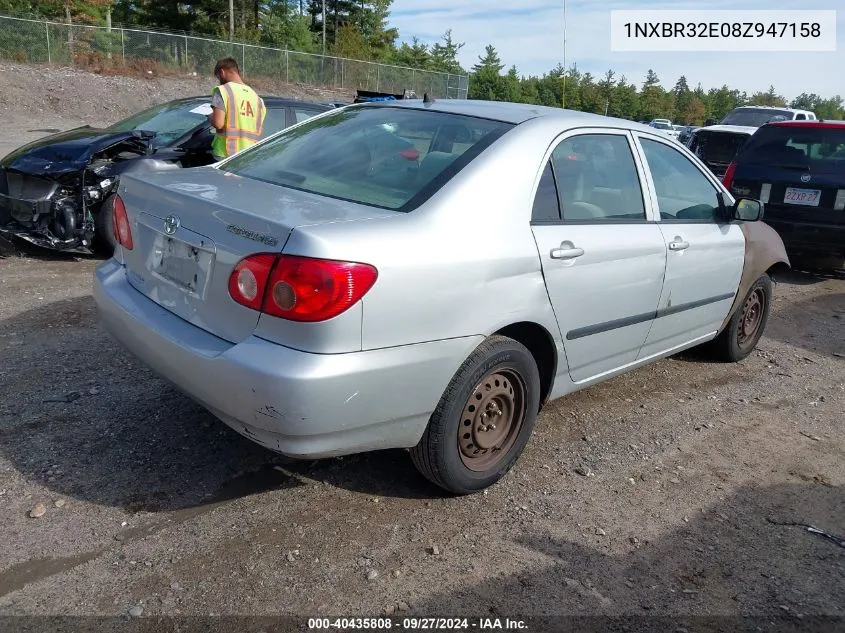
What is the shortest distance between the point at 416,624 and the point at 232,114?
5.00 m

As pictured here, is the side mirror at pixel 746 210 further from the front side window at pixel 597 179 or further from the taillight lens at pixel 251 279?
the taillight lens at pixel 251 279

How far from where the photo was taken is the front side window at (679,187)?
160 inches

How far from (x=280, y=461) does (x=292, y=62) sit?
33.5m

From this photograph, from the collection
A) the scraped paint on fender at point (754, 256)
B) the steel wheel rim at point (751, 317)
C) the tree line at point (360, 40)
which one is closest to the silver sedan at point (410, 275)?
the scraped paint on fender at point (754, 256)

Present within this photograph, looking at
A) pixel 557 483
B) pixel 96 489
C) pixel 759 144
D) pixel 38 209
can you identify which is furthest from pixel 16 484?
pixel 759 144

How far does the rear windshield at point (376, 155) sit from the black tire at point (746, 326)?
107 inches

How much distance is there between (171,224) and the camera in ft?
9.48

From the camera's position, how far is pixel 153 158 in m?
6.45

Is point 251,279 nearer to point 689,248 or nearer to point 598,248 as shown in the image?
point 598,248

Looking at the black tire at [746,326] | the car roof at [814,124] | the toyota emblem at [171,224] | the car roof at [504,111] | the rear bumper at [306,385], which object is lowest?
the black tire at [746,326]

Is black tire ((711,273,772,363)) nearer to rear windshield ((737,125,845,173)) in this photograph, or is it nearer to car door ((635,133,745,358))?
car door ((635,133,745,358))

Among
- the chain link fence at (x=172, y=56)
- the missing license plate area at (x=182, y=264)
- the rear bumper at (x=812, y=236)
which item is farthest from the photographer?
the chain link fence at (x=172, y=56)

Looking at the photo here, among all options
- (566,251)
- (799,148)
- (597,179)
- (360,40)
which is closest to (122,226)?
(566,251)

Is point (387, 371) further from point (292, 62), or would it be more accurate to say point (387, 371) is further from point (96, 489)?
point (292, 62)
